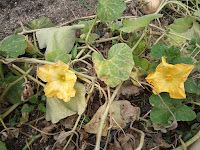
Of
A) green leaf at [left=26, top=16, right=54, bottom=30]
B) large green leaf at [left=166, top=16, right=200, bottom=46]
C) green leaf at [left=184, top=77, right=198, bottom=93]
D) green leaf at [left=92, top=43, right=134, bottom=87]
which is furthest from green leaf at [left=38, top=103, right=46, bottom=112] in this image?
large green leaf at [left=166, top=16, right=200, bottom=46]

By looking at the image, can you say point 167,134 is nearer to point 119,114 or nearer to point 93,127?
point 119,114

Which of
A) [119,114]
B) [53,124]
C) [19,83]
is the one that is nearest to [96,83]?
[119,114]

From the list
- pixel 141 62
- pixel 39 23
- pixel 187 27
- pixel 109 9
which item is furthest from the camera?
pixel 187 27

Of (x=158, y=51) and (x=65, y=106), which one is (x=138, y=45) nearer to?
(x=158, y=51)

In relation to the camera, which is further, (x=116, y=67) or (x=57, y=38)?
(x=57, y=38)

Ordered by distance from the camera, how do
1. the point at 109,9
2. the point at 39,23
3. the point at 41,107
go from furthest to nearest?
the point at 39,23 → the point at 41,107 → the point at 109,9

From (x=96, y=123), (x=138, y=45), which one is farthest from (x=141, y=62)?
(x=96, y=123)

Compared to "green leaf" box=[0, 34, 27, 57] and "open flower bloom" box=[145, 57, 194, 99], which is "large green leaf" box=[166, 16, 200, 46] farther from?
"green leaf" box=[0, 34, 27, 57]
